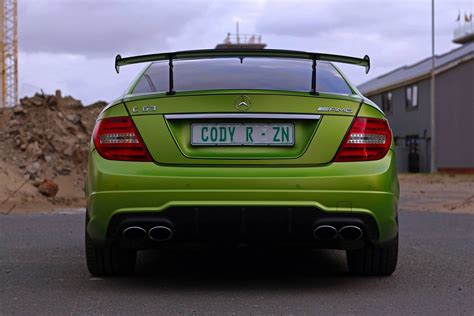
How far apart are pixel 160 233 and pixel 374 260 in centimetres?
156

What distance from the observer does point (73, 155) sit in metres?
19.2

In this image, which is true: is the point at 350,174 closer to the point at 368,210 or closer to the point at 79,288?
the point at 368,210

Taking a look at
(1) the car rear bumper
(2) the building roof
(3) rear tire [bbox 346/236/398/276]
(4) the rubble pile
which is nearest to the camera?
(1) the car rear bumper

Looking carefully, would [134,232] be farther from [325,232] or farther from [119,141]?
[325,232]

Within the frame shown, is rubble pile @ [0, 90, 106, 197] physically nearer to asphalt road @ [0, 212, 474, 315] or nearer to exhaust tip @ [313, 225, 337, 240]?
asphalt road @ [0, 212, 474, 315]

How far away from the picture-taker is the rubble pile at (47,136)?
60.4 ft

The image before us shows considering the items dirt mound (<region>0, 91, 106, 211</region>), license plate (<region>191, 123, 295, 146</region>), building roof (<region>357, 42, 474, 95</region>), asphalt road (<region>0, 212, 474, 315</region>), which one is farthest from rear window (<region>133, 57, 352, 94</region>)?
building roof (<region>357, 42, 474, 95</region>)

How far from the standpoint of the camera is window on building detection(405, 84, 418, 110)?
38031 mm

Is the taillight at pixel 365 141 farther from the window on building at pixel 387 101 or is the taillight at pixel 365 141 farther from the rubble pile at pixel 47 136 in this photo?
the window on building at pixel 387 101

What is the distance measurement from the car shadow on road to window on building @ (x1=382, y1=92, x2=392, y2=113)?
116ft

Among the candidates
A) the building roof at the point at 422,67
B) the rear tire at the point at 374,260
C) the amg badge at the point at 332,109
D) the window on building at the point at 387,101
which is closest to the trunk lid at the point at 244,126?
the amg badge at the point at 332,109

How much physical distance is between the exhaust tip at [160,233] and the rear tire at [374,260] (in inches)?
55.0

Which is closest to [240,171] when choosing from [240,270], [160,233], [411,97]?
[160,233]

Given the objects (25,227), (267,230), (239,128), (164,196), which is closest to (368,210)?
(267,230)
